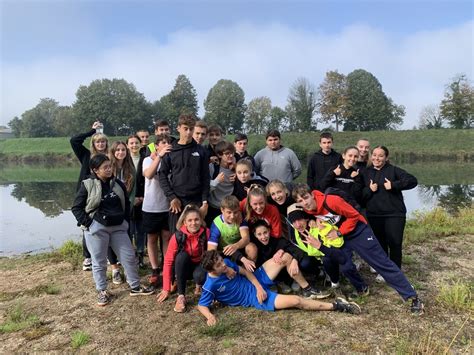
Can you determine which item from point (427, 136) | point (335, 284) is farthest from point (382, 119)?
point (335, 284)

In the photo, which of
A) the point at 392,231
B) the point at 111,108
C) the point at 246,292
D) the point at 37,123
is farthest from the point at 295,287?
the point at 37,123

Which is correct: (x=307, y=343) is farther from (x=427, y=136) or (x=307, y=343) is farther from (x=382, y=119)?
(x=382, y=119)

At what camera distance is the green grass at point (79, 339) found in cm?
334

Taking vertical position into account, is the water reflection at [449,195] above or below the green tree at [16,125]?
below

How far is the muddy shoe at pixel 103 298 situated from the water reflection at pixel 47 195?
341 inches

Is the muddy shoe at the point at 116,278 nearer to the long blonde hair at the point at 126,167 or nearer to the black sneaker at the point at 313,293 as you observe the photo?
the long blonde hair at the point at 126,167

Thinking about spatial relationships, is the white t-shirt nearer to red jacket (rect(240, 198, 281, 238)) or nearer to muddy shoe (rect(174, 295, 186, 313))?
red jacket (rect(240, 198, 281, 238))

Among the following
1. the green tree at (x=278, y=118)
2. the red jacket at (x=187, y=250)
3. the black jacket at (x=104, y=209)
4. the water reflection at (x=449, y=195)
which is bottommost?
the water reflection at (x=449, y=195)

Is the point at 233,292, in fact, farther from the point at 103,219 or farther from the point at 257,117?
the point at 257,117

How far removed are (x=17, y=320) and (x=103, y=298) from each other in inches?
35.0

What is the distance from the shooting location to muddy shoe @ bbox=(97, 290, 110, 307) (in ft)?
13.6

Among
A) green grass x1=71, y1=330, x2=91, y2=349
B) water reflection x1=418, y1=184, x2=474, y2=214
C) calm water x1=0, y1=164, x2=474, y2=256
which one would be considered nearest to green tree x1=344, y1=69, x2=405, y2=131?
calm water x1=0, y1=164, x2=474, y2=256

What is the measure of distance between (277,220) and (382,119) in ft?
147

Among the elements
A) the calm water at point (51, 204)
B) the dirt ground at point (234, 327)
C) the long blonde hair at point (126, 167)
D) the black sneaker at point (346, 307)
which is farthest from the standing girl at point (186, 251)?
the calm water at point (51, 204)
